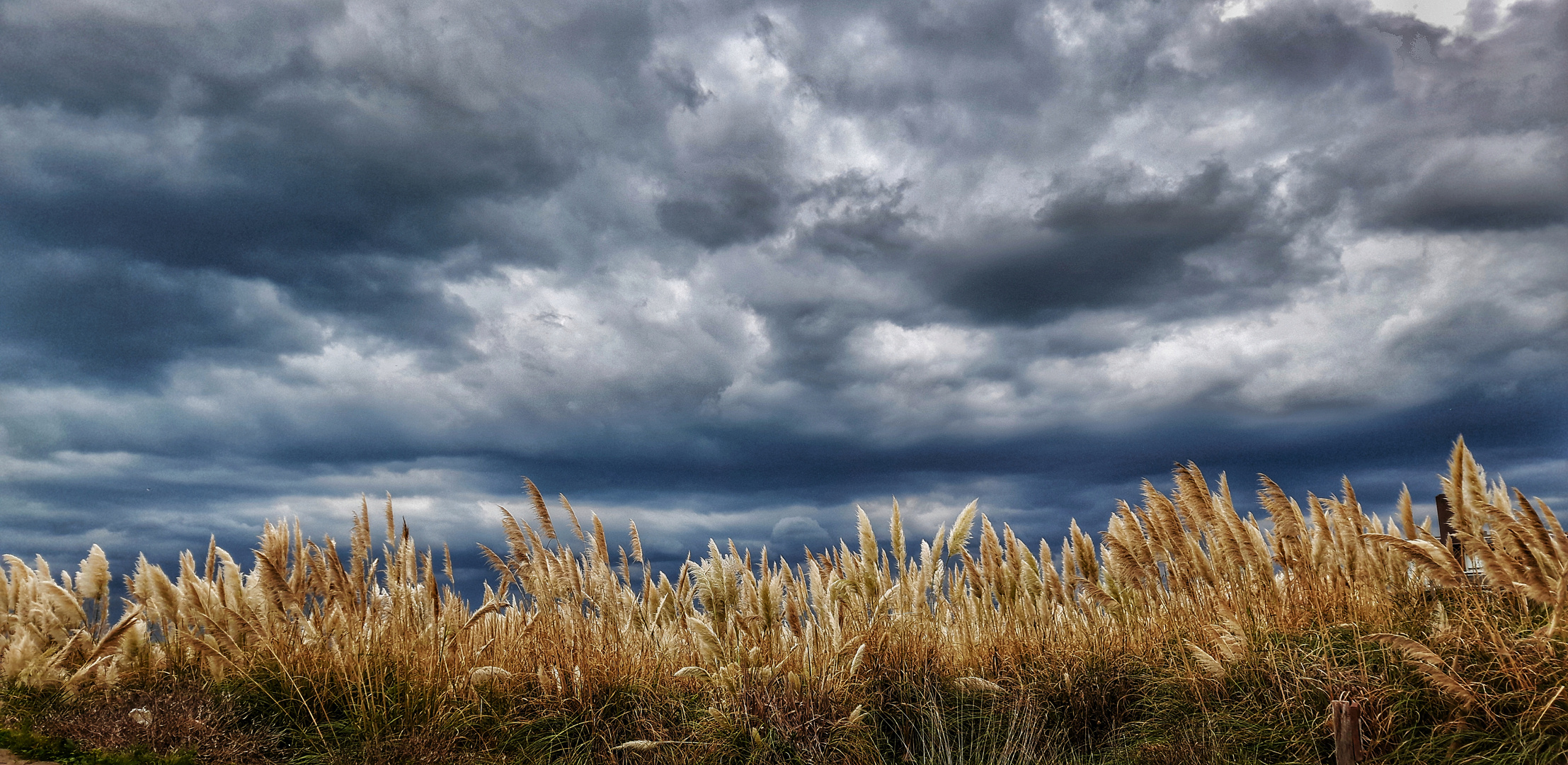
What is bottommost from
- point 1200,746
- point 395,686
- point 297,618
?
point 1200,746

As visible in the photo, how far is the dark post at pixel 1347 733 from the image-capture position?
3.89 m

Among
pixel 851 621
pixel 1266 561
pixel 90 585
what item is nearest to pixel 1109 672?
pixel 1266 561

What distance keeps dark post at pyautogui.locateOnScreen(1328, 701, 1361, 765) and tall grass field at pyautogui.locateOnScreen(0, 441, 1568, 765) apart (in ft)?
2.20

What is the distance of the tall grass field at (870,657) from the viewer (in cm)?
491

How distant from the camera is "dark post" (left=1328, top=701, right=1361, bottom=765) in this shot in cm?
389

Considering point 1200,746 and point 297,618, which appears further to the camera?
point 297,618

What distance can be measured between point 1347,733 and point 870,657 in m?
2.85

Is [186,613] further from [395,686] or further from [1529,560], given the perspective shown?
[1529,560]

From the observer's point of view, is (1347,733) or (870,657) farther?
(870,657)

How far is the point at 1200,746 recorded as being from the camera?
5066 mm

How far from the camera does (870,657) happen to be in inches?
237

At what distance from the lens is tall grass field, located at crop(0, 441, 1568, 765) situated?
4906 millimetres

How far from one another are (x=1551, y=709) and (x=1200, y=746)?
1.64m

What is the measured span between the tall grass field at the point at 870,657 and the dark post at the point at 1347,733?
671 millimetres
